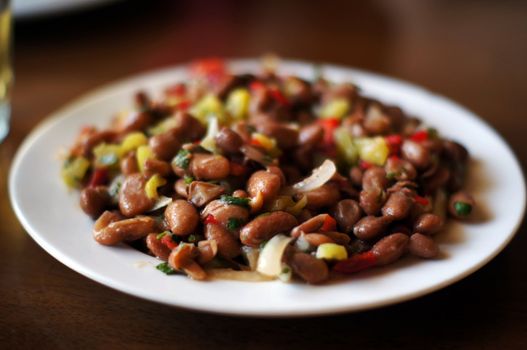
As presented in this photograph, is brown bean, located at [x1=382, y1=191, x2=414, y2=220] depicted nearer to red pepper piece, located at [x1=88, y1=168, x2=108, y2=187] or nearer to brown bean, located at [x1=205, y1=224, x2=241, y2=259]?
brown bean, located at [x1=205, y1=224, x2=241, y2=259]

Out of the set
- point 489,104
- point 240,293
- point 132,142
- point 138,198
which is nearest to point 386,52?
point 489,104

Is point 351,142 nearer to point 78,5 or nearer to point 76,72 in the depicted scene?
point 76,72

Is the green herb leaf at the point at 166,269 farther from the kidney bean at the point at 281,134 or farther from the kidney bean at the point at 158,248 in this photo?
the kidney bean at the point at 281,134

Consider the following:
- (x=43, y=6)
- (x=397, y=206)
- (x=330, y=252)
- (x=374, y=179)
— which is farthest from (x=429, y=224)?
(x=43, y=6)

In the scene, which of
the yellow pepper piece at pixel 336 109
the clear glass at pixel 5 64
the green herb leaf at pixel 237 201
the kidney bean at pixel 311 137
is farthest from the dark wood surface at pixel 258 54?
the yellow pepper piece at pixel 336 109

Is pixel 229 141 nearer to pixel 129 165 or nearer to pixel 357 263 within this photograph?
pixel 129 165
